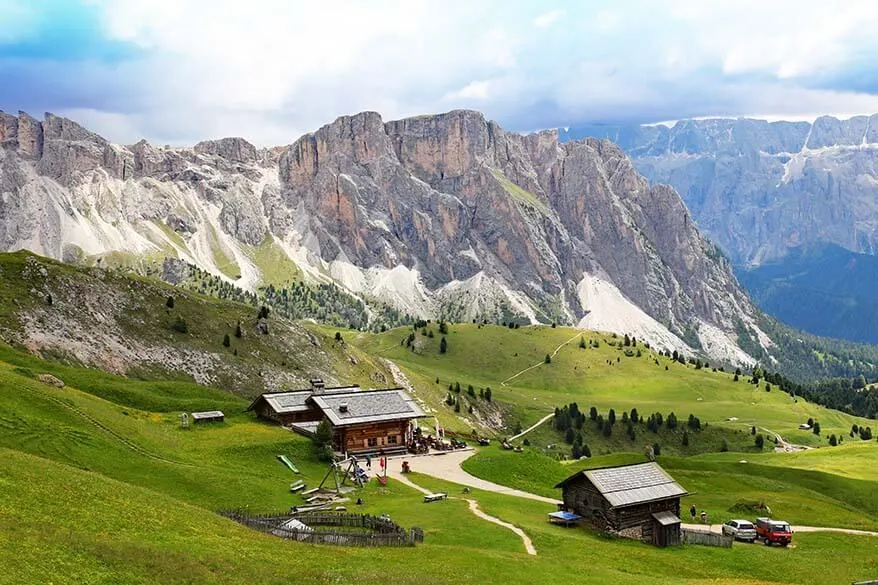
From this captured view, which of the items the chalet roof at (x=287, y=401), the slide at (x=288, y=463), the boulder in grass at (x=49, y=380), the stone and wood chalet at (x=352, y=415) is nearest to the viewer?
the slide at (x=288, y=463)

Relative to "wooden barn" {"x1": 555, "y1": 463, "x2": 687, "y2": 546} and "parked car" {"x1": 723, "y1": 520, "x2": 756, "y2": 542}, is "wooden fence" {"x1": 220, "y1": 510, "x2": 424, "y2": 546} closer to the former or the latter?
"wooden barn" {"x1": 555, "y1": 463, "x2": 687, "y2": 546}

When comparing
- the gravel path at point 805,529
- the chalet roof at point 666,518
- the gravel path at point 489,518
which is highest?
the gravel path at point 489,518

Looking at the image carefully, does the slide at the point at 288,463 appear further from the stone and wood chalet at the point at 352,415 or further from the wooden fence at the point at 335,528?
the wooden fence at the point at 335,528

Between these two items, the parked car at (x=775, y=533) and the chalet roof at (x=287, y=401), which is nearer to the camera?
the parked car at (x=775, y=533)

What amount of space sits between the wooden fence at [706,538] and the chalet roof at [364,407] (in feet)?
128

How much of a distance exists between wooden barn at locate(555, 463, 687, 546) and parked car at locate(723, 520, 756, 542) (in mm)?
4741

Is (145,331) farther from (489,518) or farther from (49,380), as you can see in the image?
(489,518)

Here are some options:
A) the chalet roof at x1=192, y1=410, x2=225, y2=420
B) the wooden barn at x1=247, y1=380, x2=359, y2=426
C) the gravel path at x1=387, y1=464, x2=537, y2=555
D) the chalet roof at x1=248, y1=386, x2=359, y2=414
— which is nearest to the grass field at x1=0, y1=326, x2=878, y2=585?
the gravel path at x1=387, y1=464, x2=537, y2=555

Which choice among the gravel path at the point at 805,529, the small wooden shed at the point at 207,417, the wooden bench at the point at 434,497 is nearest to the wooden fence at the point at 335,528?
the wooden bench at the point at 434,497

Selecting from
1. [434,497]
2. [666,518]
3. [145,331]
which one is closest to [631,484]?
[666,518]

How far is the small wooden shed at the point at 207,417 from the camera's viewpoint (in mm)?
86062

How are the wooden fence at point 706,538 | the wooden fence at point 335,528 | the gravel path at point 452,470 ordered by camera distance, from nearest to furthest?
the wooden fence at point 335,528
the wooden fence at point 706,538
the gravel path at point 452,470

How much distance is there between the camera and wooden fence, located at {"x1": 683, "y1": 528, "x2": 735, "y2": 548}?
205 feet

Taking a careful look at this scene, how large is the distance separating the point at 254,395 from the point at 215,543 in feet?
303
